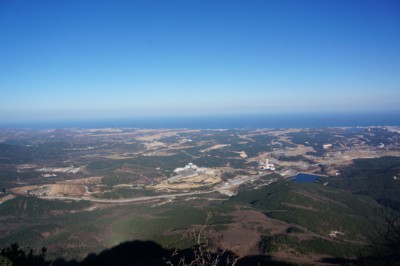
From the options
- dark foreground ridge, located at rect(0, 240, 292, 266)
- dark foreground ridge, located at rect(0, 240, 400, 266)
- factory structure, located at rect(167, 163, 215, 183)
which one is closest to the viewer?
dark foreground ridge, located at rect(0, 240, 400, 266)

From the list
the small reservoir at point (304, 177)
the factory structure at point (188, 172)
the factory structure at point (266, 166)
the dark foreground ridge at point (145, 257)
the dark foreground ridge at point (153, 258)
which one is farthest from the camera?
the factory structure at point (266, 166)

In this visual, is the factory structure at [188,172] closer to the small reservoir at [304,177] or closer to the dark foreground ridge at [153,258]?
the small reservoir at [304,177]

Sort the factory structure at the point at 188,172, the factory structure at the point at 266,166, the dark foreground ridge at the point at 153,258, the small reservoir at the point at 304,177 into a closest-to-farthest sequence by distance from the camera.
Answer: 1. the dark foreground ridge at the point at 153,258
2. the small reservoir at the point at 304,177
3. the factory structure at the point at 188,172
4. the factory structure at the point at 266,166

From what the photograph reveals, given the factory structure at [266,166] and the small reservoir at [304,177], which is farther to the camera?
the factory structure at [266,166]

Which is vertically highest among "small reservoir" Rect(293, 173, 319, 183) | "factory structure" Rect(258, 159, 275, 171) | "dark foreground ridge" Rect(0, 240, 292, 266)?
"dark foreground ridge" Rect(0, 240, 292, 266)

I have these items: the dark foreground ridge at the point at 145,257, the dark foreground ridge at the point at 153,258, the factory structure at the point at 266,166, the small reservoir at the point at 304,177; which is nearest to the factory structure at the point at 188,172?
the factory structure at the point at 266,166

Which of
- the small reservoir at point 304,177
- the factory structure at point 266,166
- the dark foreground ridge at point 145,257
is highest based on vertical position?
the dark foreground ridge at point 145,257

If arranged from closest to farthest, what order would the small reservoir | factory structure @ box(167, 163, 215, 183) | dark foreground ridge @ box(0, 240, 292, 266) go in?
dark foreground ridge @ box(0, 240, 292, 266) < the small reservoir < factory structure @ box(167, 163, 215, 183)

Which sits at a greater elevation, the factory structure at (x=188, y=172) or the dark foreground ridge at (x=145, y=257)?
the dark foreground ridge at (x=145, y=257)

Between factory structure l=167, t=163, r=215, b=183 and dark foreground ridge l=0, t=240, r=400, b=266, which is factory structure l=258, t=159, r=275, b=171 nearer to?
factory structure l=167, t=163, r=215, b=183

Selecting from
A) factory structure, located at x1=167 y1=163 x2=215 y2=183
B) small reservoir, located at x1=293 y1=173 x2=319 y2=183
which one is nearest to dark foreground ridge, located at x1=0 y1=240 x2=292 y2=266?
factory structure, located at x1=167 y1=163 x2=215 y2=183

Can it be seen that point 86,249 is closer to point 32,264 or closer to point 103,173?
point 32,264
